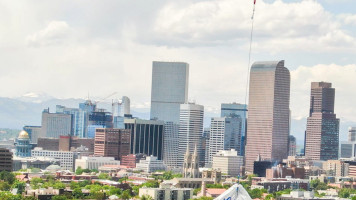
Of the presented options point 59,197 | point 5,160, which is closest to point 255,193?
point 5,160

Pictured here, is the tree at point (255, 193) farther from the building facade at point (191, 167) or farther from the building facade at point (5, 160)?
the building facade at point (5, 160)

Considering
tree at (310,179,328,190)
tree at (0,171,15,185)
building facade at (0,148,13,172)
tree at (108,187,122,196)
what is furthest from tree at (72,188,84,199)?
tree at (310,179,328,190)

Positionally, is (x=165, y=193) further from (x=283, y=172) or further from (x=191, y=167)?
(x=283, y=172)

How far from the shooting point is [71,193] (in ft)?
358

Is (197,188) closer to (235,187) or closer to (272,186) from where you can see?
(272,186)

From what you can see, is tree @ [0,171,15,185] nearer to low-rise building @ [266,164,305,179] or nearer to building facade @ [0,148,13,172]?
building facade @ [0,148,13,172]

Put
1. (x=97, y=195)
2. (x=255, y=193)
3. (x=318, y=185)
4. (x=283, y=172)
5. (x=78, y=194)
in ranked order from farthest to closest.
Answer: (x=283, y=172)
(x=318, y=185)
(x=255, y=193)
(x=97, y=195)
(x=78, y=194)

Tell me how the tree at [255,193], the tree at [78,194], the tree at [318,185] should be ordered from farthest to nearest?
the tree at [318,185] < the tree at [255,193] < the tree at [78,194]

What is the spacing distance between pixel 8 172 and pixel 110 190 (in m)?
21.8

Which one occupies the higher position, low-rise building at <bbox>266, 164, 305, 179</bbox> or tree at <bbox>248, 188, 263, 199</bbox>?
low-rise building at <bbox>266, 164, 305, 179</bbox>

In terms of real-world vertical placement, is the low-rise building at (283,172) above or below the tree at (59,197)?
above

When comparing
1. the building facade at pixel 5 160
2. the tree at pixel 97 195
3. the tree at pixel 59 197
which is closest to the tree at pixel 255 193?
the tree at pixel 97 195

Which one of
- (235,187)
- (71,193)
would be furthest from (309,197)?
(235,187)

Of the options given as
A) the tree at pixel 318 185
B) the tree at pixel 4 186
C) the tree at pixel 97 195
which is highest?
the tree at pixel 318 185
